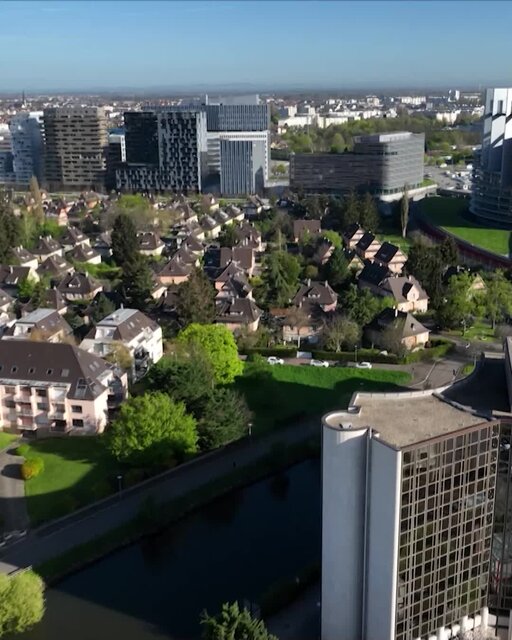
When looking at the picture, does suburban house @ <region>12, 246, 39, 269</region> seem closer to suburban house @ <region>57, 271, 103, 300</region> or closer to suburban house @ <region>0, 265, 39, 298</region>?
suburban house @ <region>0, 265, 39, 298</region>

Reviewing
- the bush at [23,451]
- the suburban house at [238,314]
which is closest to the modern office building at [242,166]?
the suburban house at [238,314]

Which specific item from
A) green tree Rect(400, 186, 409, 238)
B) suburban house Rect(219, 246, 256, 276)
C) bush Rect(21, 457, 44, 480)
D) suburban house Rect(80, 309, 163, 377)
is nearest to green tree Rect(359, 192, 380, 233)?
green tree Rect(400, 186, 409, 238)

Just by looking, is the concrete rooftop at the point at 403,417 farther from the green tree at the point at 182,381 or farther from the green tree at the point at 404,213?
the green tree at the point at 404,213

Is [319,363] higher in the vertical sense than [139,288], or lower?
lower

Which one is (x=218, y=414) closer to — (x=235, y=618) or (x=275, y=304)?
(x=235, y=618)

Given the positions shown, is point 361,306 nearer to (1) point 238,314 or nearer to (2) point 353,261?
(1) point 238,314

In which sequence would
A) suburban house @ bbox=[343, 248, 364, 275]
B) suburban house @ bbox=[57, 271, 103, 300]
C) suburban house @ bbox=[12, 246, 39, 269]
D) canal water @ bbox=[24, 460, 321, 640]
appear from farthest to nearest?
suburban house @ bbox=[12, 246, 39, 269], suburban house @ bbox=[343, 248, 364, 275], suburban house @ bbox=[57, 271, 103, 300], canal water @ bbox=[24, 460, 321, 640]

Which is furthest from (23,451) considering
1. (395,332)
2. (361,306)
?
(361,306)

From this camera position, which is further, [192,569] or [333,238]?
[333,238]
